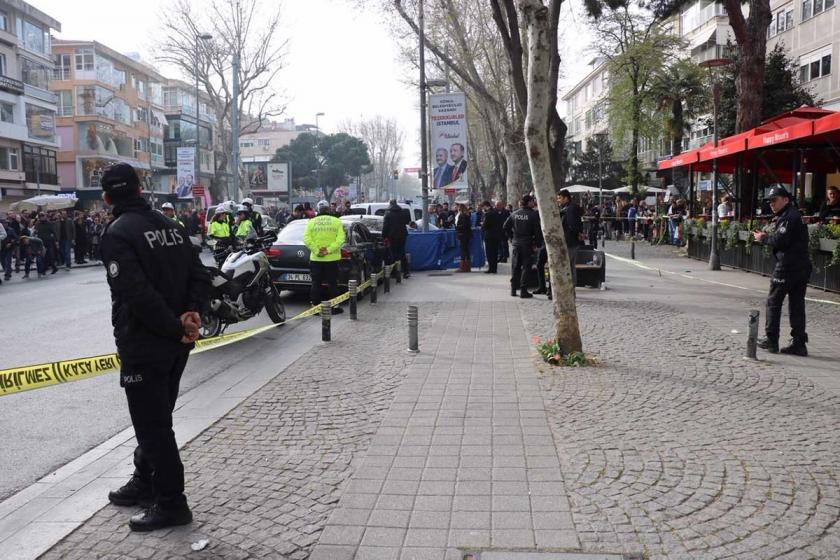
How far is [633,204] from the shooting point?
3528 cm

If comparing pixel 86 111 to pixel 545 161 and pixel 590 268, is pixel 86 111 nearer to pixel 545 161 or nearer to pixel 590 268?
pixel 590 268

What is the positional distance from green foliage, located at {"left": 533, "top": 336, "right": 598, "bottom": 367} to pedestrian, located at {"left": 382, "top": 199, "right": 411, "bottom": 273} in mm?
9427

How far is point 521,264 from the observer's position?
46.5ft

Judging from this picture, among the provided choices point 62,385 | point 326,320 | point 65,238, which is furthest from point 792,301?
point 65,238

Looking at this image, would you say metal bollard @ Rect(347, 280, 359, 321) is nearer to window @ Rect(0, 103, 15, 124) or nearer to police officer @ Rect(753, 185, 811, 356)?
police officer @ Rect(753, 185, 811, 356)

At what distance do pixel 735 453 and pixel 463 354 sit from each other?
3.85 m

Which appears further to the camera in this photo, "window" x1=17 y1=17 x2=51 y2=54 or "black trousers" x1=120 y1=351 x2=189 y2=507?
"window" x1=17 y1=17 x2=51 y2=54

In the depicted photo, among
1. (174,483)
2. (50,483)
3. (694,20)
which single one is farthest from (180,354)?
(694,20)

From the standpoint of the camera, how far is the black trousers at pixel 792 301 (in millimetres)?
8273

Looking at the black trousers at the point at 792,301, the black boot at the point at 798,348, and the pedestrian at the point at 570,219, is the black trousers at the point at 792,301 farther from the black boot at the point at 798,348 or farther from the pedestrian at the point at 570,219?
the pedestrian at the point at 570,219

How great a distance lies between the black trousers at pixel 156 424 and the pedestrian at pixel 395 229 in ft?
43.4

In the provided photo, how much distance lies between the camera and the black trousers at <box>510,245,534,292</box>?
1375 cm

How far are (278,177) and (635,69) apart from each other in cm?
2914

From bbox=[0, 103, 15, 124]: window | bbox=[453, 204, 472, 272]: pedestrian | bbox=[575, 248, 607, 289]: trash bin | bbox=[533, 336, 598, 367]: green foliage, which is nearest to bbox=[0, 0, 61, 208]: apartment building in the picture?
bbox=[0, 103, 15, 124]: window
